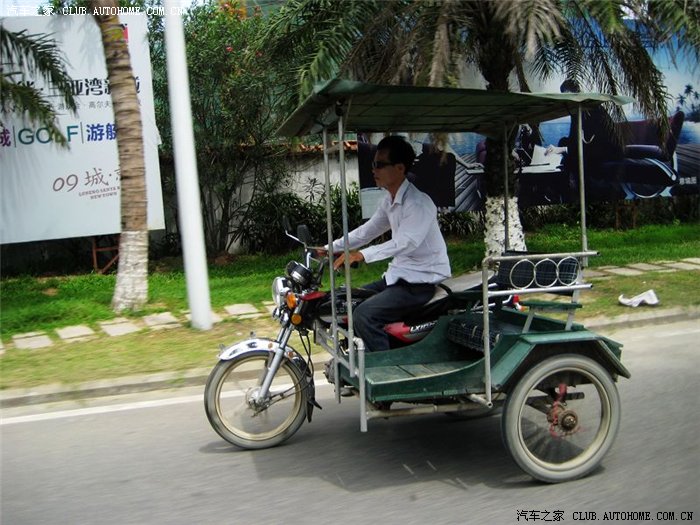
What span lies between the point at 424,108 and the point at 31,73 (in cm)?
803

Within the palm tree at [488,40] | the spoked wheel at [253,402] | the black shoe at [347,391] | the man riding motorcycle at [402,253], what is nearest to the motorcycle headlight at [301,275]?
the man riding motorcycle at [402,253]

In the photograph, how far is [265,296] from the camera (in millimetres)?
9328

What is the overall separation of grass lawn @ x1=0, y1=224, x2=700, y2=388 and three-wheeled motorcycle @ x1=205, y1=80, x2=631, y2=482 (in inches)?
85.4

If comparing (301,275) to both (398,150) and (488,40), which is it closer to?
(398,150)

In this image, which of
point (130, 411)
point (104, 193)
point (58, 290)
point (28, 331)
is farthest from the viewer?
point (104, 193)

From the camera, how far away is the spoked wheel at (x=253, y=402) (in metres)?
4.25

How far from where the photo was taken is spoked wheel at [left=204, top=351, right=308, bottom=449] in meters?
4.25

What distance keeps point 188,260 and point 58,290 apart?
421cm

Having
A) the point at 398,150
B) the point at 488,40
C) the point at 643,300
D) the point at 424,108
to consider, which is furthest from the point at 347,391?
the point at 488,40

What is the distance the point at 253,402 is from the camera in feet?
14.1

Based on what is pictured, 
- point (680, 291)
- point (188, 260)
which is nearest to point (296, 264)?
point (188, 260)

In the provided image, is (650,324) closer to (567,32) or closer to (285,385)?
(567,32)

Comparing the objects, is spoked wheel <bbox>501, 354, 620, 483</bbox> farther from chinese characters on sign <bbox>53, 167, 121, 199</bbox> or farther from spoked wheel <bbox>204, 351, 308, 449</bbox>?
chinese characters on sign <bbox>53, 167, 121, 199</bbox>

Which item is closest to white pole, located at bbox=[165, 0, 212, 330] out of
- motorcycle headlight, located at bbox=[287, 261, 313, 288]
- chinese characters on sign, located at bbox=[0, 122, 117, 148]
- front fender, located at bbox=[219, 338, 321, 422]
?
front fender, located at bbox=[219, 338, 321, 422]
